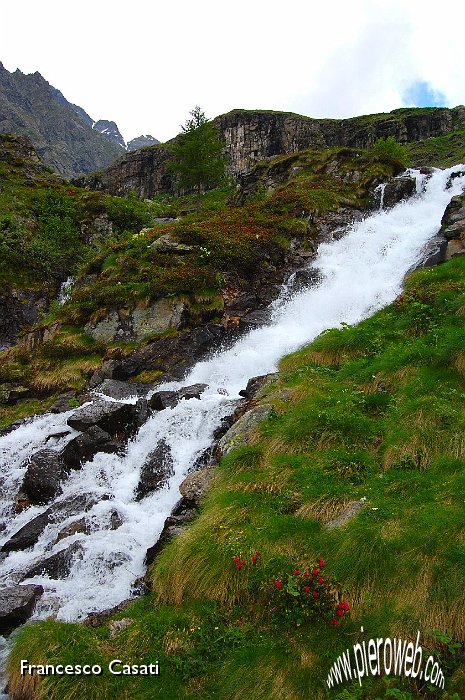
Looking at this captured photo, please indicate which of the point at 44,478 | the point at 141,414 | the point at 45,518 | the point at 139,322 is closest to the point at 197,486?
the point at 45,518

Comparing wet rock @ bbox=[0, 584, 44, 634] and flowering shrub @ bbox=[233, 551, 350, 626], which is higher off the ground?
flowering shrub @ bbox=[233, 551, 350, 626]

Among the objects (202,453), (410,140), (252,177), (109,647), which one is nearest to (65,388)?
(202,453)

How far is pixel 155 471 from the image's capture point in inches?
493

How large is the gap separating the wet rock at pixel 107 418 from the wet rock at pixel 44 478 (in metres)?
1.50

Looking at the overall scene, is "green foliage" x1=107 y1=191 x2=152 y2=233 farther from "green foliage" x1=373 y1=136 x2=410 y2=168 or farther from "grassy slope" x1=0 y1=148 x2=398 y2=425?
"green foliage" x1=373 y1=136 x2=410 y2=168

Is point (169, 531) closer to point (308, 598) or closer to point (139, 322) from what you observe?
point (308, 598)

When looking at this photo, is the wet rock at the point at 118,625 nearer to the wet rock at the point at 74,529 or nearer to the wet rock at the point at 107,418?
the wet rock at the point at 74,529

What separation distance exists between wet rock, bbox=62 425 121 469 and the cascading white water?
31 cm

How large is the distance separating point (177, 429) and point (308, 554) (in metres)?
7.80

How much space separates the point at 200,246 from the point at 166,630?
73.9 feet

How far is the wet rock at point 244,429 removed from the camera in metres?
10.7

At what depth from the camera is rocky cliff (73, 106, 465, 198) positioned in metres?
89.2

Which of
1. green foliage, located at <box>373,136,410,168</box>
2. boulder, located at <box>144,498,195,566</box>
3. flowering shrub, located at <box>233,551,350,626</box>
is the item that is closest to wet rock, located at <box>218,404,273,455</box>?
boulder, located at <box>144,498,195,566</box>

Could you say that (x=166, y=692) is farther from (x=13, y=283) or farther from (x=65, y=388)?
(x=13, y=283)
